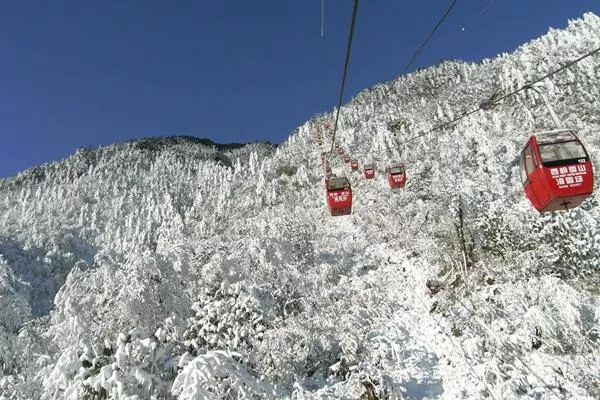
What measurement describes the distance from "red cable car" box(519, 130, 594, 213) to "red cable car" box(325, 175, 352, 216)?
732 cm

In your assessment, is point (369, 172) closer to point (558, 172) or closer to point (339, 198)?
point (339, 198)

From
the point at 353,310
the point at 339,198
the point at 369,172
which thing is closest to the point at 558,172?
the point at 339,198

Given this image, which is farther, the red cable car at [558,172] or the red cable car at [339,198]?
the red cable car at [339,198]

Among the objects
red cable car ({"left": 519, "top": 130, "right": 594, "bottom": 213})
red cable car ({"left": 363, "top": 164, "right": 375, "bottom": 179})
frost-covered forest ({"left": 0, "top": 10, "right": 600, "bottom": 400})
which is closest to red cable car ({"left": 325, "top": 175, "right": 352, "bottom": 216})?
frost-covered forest ({"left": 0, "top": 10, "right": 600, "bottom": 400})

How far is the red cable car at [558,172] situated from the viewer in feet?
26.5

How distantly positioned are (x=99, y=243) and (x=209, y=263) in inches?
3685

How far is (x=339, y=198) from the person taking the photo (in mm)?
15844

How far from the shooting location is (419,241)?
88.8 feet

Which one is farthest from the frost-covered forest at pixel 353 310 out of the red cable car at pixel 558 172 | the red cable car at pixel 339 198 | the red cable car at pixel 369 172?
the red cable car at pixel 558 172

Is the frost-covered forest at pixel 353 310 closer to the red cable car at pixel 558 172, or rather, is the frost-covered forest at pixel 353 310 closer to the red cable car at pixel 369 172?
the red cable car at pixel 369 172

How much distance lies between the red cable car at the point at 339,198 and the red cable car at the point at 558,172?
7.32 meters

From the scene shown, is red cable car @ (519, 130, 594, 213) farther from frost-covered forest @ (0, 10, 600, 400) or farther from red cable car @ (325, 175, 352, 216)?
red cable car @ (325, 175, 352, 216)

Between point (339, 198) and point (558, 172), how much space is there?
8.45 meters

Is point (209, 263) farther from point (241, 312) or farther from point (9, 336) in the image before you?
point (9, 336)
